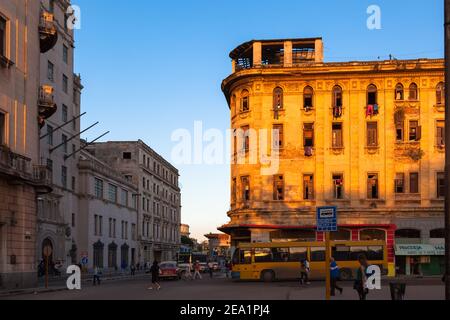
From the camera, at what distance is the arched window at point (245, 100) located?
56231 mm

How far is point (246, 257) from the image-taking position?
1796 inches

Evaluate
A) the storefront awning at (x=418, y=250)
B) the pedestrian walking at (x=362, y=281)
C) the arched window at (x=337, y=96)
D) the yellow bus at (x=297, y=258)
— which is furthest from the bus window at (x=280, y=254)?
the pedestrian walking at (x=362, y=281)

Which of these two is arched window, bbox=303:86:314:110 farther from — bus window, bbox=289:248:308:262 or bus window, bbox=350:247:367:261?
bus window, bbox=289:248:308:262

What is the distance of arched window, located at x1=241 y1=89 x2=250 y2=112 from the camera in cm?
5623

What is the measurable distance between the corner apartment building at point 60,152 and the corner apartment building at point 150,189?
25544 mm

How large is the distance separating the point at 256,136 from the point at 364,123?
30.0ft

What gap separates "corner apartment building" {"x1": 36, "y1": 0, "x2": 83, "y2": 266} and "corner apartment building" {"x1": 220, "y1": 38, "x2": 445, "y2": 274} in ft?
55.2

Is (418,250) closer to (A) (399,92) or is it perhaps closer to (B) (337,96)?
(A) (399,92)

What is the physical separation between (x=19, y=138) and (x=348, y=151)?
Answer: 92.1ft

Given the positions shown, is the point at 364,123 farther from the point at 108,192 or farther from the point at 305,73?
the point at 108,192

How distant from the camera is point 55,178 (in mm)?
61875

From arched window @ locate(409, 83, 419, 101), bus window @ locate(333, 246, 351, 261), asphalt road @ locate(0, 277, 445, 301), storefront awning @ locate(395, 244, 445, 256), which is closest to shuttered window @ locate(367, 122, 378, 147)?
arched window @ locate(409, 83, 419, 101)

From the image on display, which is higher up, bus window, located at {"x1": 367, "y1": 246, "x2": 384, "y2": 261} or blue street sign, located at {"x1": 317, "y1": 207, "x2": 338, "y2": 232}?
blue street sign, located at {"x1": 317, "y1": 207, "x2": 338, "y2": 232}
